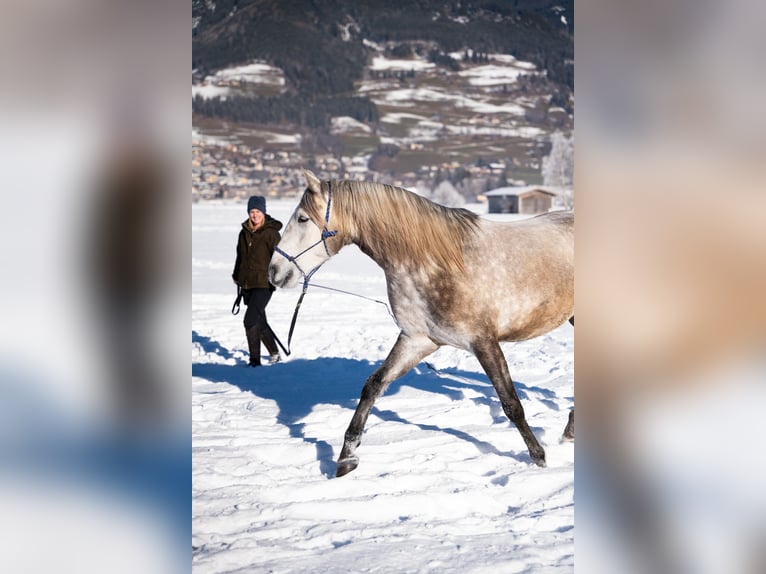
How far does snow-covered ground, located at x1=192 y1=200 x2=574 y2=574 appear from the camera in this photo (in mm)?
1941

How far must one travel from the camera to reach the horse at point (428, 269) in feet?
8.65

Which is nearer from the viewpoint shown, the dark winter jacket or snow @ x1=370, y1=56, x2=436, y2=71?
the dark winter jacket

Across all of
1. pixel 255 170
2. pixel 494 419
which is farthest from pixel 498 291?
pixel 255 170

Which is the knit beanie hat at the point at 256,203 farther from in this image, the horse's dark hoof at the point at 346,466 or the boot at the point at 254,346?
the horse's dark hoof at the point at 346,466

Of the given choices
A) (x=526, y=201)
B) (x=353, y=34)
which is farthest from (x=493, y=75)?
(x=526, y=201)

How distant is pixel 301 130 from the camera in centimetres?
4684

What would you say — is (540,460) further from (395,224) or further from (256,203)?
(256,203)

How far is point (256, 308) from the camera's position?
5.09 m

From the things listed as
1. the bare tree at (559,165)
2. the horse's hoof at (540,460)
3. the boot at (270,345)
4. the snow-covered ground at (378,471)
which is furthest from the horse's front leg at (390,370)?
the bare tree at (559,165)

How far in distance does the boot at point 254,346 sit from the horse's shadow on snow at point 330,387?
0.31 feet

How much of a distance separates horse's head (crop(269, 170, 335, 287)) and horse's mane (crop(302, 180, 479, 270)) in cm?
3
